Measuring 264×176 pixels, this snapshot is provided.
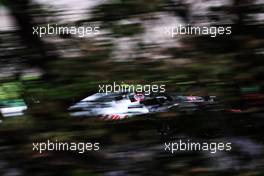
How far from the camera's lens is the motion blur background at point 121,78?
81.8 inches

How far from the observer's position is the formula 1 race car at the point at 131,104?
7.02ft

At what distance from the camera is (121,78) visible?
2.11 m

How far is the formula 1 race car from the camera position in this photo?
2.14 m

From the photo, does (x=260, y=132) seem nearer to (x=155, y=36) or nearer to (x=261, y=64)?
(x=261, y=64)

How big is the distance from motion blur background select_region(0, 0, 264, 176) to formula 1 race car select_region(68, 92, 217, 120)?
39 millimetres

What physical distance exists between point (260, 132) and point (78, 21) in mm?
938

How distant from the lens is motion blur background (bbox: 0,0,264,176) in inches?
81.8

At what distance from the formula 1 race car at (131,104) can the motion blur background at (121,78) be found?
0.04 meters

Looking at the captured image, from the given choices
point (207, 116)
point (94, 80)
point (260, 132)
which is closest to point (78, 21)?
point (94, 80)

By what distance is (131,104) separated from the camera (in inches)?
87.5

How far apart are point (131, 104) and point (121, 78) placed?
0.53 feet

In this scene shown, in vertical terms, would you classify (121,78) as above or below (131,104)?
above

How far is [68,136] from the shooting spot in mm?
2049

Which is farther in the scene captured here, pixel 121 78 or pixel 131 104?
pixel 131 104
